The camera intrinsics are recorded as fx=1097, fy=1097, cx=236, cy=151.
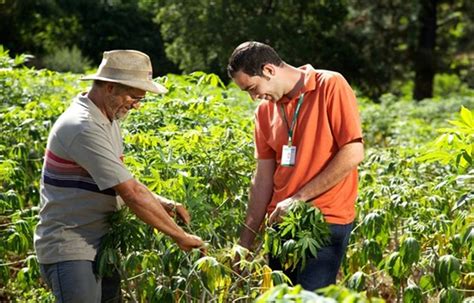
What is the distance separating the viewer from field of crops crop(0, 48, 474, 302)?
15.2ft

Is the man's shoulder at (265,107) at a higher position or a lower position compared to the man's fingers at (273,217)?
higher

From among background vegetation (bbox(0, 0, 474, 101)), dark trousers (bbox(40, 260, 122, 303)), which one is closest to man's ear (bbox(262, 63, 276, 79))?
dark trousers (bbox(40, 260, 122, 303))

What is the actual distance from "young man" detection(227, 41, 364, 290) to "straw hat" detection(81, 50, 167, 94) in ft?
1.17

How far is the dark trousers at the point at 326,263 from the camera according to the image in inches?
188

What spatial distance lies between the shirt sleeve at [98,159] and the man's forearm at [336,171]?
825mm

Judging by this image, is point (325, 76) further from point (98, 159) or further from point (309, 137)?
point (98, 159)

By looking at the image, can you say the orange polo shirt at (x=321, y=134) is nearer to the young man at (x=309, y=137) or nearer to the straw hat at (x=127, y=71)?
the young man at (x=309, y=137)

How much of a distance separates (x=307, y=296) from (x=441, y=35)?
33080 millimetres

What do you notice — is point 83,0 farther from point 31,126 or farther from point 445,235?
point 445,235

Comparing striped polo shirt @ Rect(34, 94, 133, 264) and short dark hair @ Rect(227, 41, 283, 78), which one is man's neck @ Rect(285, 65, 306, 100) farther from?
striped polo shirt @ Rect(34, 94, 133, 264)

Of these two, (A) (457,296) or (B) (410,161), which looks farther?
(B) (410,161)

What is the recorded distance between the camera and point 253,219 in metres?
5.01

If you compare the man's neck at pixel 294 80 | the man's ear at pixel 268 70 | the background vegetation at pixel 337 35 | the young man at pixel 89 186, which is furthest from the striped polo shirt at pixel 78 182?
the background vegetation at pixel 337 35

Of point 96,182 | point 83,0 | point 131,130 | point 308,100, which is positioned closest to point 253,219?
point 308,100
